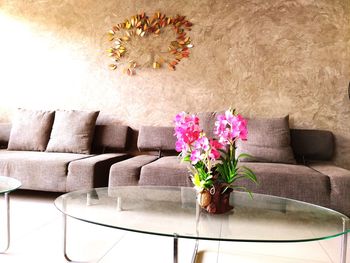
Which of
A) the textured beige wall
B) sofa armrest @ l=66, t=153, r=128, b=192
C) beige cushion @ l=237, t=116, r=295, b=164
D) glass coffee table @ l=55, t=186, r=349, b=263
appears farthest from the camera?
the textured beige wall

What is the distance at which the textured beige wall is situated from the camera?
325 centimetres

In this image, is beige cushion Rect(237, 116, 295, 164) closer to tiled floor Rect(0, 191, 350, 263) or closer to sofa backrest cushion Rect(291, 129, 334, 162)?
sofa backrest cushion Rect(291, 129, 334, 162)

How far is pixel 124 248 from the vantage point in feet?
6.41

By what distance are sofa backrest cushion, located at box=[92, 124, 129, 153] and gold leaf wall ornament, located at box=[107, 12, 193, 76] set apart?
660 millimetres

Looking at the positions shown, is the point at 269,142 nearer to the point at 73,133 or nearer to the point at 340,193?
the point at 340,193

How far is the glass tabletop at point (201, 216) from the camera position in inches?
50.5

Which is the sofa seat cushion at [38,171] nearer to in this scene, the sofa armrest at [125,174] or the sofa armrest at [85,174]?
the sofa armrest at [85,174]

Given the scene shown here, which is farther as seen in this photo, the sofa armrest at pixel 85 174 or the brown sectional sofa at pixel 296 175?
the sofa armrest at pixel 85 174

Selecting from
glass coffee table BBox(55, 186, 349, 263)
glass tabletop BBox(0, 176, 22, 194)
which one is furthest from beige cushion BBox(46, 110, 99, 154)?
glass coffee table BBox(55, 186, 349, 263)

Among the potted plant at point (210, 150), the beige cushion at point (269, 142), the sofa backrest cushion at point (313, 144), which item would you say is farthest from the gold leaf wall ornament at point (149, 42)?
the potted plant at point (210, 150)

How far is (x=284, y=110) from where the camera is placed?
334 centimetres

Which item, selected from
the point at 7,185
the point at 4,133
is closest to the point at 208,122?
the point at 7,185

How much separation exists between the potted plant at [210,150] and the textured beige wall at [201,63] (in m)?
1.95

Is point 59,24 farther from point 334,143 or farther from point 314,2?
point 334,143
